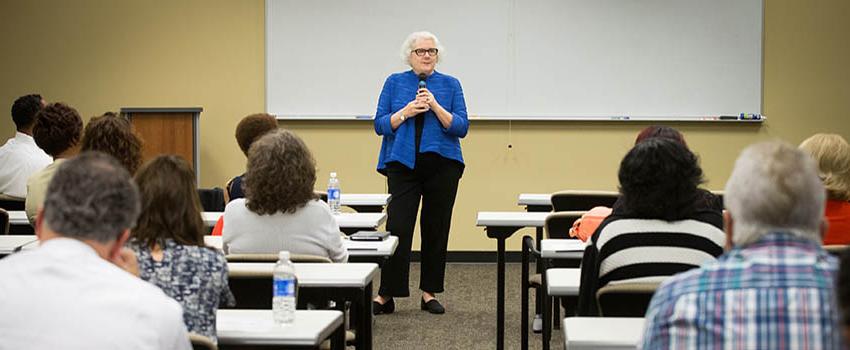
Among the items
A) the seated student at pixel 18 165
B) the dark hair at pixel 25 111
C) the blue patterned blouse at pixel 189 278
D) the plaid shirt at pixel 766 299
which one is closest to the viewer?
the plaid shirt at pixel 766 299

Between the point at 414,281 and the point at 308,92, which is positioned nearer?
the point at 414,281

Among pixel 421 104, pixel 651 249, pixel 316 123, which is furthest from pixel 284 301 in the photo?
pixel 316 123

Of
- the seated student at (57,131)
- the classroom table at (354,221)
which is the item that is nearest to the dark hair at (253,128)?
the classroom table at (354,221)

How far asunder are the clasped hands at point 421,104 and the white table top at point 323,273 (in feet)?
8.12

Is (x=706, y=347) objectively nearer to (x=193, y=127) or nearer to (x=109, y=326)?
(x=109, y=326)

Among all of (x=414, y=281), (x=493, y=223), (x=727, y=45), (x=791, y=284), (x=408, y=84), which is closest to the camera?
(x=791, y=284)

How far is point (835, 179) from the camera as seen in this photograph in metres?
4.05

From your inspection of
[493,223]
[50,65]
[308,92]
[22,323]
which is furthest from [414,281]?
[22,323]

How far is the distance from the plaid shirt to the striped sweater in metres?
1.25

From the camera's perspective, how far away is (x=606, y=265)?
3.32 meters

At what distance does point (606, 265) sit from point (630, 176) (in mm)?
279

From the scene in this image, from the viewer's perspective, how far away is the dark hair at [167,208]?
2848 millimetres

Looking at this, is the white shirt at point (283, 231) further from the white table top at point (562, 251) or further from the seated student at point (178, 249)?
the seated student at point (178, 249)

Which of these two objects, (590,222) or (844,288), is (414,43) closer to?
(590,222)
